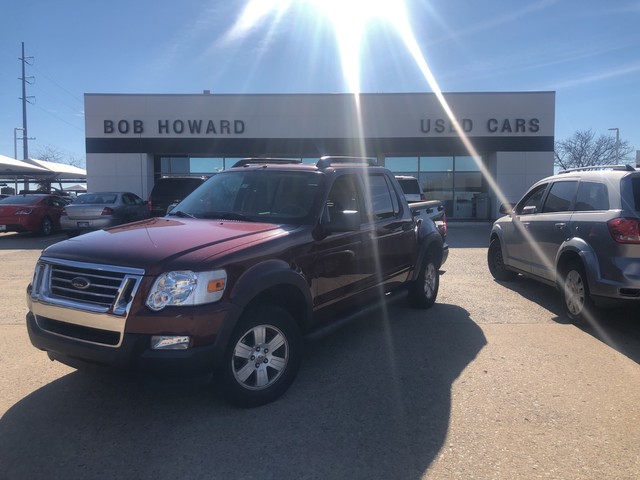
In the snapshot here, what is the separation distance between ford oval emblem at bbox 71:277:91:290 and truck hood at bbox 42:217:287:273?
0.14m

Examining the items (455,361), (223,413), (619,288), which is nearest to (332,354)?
(455,361)

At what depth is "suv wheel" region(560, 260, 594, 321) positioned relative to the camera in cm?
602

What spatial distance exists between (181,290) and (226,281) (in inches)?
12.2

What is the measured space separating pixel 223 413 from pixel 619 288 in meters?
4.27

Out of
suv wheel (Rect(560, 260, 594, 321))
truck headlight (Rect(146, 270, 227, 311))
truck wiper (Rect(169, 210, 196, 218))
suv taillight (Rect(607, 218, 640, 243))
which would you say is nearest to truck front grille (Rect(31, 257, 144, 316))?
truck headlight (Rect(146, 270, 227, 311))

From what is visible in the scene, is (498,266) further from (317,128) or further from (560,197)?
(317,128)

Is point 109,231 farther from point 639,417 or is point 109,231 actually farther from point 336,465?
point 639,417

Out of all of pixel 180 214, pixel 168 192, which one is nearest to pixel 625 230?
pixel 180 214

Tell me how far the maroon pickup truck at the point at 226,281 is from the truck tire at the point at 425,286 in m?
1.31

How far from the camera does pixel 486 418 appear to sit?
3.79 m

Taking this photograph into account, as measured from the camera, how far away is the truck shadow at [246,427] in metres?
3.16

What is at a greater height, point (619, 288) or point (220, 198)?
point (220, 198)

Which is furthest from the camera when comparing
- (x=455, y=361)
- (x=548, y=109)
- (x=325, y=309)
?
(x=548, y=109)

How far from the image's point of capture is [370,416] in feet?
12.5
